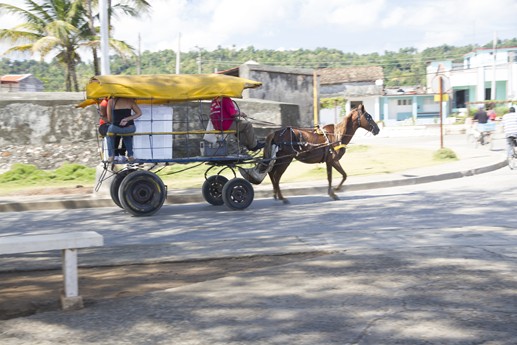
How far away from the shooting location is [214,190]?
524 inches

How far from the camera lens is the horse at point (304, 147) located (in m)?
13.0

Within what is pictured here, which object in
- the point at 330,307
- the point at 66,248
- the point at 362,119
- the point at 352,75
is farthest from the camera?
the point at 352,75

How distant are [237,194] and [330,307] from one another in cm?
729

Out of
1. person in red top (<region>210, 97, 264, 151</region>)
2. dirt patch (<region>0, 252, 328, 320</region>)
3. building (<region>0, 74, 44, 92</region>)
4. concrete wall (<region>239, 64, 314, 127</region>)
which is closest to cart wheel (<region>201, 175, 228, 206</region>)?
person in red top (<region>210, 97, 264, 151</region>)

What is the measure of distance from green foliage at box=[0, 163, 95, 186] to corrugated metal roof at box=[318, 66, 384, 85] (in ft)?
174

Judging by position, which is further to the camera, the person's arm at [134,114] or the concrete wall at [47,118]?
the concrete wall at [47,118]

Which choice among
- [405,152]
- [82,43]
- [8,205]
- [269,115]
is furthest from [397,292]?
[82,43]

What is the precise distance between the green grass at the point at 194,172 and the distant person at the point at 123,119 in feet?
11.2

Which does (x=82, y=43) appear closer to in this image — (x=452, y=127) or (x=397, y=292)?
(x=452, y=127)

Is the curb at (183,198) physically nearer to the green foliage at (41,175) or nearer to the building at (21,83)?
the green foliage at (41,175)

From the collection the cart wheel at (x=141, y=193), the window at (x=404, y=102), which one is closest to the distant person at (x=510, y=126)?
the cart wheel at (x=141, y=193)

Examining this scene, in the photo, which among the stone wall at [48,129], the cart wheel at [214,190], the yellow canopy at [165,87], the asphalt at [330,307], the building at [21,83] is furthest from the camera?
the building at [21,83]

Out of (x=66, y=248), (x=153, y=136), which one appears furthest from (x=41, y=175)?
(x=66, y=248)

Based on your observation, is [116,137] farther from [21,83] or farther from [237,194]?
[21,83]
